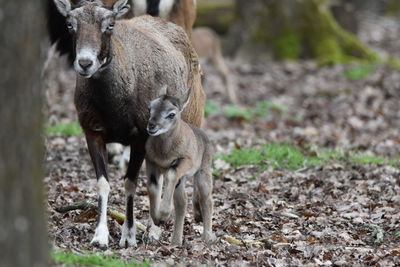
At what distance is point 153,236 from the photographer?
7496 mm

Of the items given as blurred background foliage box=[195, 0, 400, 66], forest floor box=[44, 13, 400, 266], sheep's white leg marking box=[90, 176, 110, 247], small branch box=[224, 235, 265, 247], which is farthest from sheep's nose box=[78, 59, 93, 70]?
blurred background foliage box=[195, 0, 400, 66]

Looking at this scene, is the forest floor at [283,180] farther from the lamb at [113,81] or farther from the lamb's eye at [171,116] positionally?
the lamb's eye at [171,116]

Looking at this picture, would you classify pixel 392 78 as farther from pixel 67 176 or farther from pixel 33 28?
pixel 33 28

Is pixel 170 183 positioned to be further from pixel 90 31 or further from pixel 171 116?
pixel 90 31

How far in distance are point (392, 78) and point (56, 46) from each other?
10249 millimetres

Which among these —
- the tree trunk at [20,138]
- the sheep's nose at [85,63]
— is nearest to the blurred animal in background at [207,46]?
the sheep's nose at [85,63]

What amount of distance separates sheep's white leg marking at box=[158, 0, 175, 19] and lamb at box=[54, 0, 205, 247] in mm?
2268

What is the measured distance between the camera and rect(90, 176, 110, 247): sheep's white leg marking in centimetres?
711

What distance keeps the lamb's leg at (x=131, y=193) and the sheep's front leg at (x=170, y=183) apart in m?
0.34

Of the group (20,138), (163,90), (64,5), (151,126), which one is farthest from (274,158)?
(20,138)

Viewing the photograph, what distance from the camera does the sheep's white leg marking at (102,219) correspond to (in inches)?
280

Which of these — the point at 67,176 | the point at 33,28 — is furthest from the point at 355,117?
the point at 33,28

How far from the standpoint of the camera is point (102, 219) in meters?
7.27

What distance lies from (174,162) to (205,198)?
517 mm
